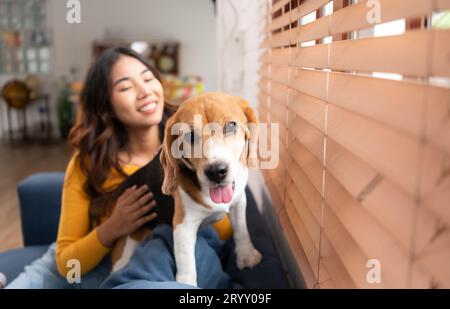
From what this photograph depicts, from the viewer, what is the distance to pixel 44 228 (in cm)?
95

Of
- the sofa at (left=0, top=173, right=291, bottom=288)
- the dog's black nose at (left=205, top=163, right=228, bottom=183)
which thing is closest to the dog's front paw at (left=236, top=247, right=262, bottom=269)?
the sofa at (left=0, top=173, right=291, bottom=288)

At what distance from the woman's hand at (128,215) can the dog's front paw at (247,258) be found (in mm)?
154

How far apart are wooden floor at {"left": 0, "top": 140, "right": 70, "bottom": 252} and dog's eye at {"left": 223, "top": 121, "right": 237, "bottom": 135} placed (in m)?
0.76

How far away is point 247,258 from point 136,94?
1.02ft

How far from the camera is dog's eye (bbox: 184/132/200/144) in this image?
0.50 m

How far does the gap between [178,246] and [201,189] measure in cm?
10

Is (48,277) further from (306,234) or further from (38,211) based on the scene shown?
(306,234)

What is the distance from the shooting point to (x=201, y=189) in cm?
55

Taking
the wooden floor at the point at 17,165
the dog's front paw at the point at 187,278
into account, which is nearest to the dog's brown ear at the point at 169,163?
the dog's front paw at the point at 187,278

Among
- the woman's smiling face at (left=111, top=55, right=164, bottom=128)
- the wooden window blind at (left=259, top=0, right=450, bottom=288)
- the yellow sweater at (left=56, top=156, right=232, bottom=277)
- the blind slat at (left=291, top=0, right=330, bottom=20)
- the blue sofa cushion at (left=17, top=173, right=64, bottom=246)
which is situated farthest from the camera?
the blue sofa cushion at (left=17, top=173, right=64, bottom=246)

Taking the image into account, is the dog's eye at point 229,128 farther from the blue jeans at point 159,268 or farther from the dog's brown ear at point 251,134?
the blue jeans at point 159,268

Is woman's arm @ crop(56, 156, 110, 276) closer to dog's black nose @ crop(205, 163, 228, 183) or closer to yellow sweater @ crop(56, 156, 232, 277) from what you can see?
yellow sweater @ crop(56, 156, 232, 277)
